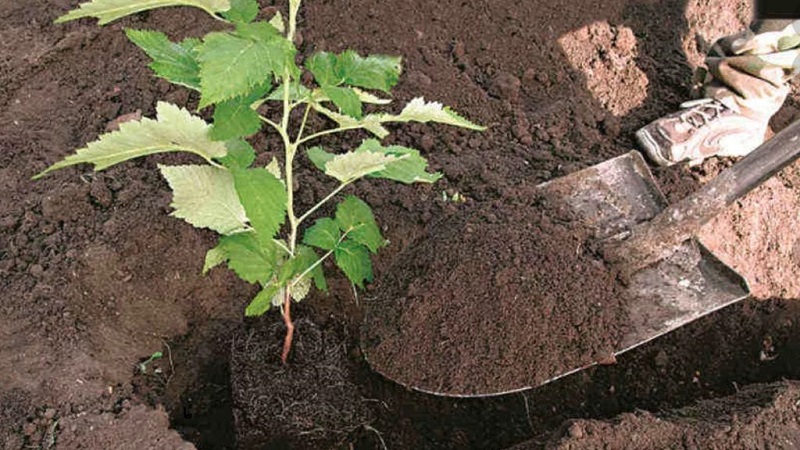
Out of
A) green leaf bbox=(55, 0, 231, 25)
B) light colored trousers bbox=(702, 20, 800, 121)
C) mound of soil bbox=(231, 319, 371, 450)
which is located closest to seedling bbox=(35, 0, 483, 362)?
green leaf bbox=(55, 0, 231, 25)

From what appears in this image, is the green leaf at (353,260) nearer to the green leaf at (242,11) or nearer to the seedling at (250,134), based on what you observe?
the seedling at (250,134)

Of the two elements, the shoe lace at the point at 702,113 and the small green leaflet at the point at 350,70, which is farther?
the shoe lace at the point at 702,113

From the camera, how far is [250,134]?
6.17 feet

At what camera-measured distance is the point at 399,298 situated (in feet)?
8.21

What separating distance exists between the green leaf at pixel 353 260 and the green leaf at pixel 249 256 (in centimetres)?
18

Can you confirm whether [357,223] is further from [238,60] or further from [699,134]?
[699,134]

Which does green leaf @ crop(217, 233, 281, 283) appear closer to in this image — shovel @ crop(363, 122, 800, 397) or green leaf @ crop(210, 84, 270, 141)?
green leaf @ crop(210, 84, 270, 141)

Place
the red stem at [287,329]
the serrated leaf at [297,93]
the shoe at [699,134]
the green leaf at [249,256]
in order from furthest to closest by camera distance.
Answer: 1. the shoe at [699,134]
2. the red stem at [287,329]
3. the green leaf at [249,256]
4. the serrated leaf at [297,93]

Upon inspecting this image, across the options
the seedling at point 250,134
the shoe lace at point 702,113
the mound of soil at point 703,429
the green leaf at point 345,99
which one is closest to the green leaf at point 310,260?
the seedling at point 250,134

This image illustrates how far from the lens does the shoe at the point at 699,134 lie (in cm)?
318

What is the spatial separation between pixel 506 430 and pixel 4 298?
1534 mm

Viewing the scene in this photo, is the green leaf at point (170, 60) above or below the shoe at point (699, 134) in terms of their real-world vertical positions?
above

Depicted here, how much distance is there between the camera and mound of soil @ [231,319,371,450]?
2439 mm

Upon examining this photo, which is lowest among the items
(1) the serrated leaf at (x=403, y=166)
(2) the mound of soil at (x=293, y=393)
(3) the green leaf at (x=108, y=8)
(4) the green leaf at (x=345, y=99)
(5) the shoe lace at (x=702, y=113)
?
(2) the mound of soil at (x=293, y=393)
